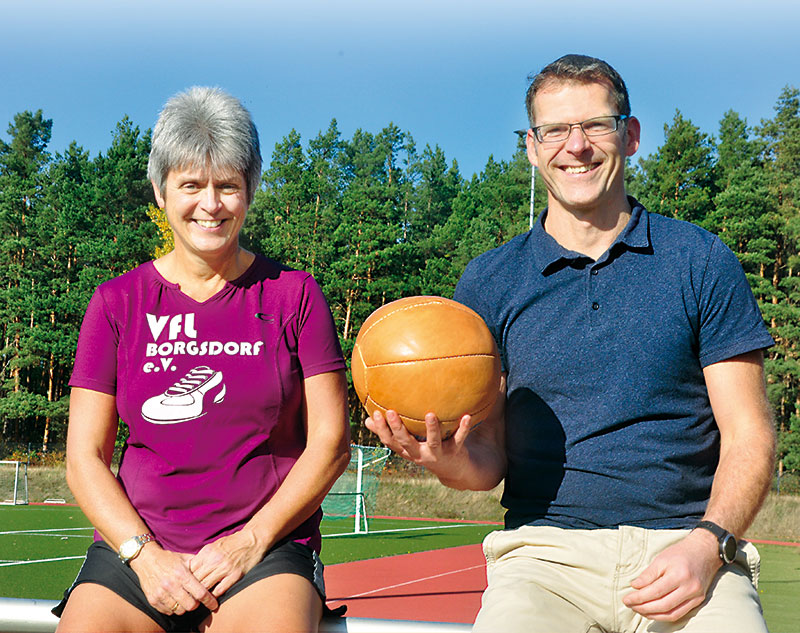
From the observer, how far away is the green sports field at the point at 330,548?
1133cm

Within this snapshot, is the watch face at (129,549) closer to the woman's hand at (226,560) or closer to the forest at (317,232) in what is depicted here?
the woman's hand at (226,560)

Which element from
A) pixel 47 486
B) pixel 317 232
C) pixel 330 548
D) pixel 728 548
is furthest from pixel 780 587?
pixel 317 232

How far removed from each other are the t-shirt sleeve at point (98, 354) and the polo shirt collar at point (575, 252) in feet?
4.63

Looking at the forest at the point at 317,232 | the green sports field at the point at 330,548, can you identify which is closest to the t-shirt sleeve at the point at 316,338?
the green sports field at the point at 330,548

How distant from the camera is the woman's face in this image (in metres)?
2.87

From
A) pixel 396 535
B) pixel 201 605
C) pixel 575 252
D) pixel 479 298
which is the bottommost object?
pixel 396 535

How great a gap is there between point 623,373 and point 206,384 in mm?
1268

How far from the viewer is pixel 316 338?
2859 millimetres

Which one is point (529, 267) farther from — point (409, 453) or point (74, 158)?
point (74, 158)

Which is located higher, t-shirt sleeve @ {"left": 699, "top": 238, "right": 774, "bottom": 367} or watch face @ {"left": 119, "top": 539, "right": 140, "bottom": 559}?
t-shirt sleeve @ {"left": 699, "top": 238, "right": 774, "bottom": 367}

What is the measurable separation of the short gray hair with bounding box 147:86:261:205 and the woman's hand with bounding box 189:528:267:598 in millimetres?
1127

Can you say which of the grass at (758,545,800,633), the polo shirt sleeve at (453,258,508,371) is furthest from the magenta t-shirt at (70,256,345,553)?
the grass at (758,545,800,633)

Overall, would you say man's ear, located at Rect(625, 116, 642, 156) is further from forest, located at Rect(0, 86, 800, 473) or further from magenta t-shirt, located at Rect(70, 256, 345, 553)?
forest, located at Rect(0, 86, 800, 473)

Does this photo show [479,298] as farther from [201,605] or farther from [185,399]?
[201,605]
